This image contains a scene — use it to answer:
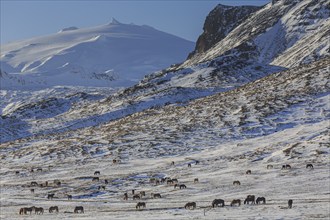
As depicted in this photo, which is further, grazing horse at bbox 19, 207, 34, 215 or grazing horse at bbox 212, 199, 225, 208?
grazing horse at bbox 19, 207, 34, 215

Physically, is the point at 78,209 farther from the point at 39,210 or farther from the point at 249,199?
the point at 249,199

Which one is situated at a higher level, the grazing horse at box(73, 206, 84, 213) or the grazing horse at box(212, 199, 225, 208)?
the grazing horse at box(73, 206, 84, 213)

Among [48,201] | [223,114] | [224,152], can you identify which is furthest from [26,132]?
[48,201]

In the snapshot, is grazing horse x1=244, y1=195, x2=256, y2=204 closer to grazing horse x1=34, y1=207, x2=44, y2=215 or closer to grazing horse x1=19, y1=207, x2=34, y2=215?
grazing horse x1=34, y1=207, x2=44, y2=215

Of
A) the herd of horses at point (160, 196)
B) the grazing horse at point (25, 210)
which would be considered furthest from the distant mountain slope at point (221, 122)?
the grazing horse at point (25, 210)

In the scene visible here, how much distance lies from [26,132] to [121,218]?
14832 centimetres

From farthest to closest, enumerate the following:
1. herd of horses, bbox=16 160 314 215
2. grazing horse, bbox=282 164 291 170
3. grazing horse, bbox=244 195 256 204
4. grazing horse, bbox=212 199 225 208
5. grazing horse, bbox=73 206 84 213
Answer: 1. grazing horse, bbox=282 164 291 170
2. grazing horse, bbox=73 206 84 213
3. grazing horse, bbox=244 195 256 204
4. grazing horse, bbox=212 199 225 208
5. herd of horses, bbox=16 160 314 215

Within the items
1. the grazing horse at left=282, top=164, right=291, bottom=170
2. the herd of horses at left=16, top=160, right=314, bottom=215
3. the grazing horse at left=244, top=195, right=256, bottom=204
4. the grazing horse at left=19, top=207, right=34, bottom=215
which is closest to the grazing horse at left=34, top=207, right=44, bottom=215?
the herd of horses at left=16, top=160, right=314, bottom=215

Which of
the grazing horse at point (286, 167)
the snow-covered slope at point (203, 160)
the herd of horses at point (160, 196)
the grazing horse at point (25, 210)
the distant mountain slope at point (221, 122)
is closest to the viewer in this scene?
the herd of horses at point (160, 196)

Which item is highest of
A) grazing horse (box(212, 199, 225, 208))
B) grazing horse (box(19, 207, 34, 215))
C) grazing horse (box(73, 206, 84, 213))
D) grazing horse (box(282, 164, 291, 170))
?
grazing horse (box(282, 164, 291, 170))

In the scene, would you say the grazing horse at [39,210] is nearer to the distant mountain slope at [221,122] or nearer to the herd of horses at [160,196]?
the herd of horses at [160,196]

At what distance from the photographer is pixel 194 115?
12425 centimetres

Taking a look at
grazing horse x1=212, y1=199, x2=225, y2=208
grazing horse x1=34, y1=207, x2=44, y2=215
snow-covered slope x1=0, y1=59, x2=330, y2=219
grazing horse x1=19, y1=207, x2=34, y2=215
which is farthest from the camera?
grazing horse x1=19, y1=207, x2=34, y2=215

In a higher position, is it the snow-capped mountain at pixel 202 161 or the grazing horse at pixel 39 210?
the snow-capped mountain at pixel 202 161
